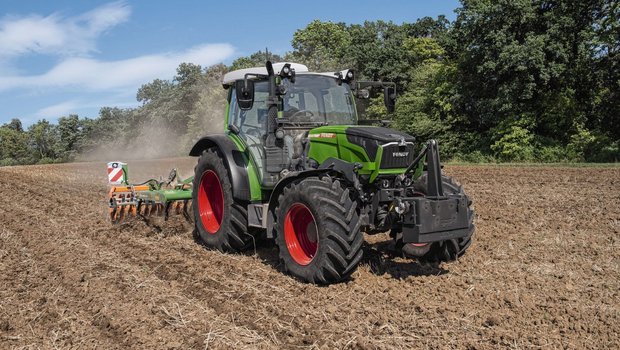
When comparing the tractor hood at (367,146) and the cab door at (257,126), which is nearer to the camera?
the tractor hood at (367,146)

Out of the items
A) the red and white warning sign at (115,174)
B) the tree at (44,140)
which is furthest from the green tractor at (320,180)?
the tree at (44,140)

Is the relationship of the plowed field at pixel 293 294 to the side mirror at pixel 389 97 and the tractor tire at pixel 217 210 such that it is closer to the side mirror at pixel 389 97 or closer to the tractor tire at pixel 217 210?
the tractor tire at pixel 217 210

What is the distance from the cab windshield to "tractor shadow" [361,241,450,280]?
1716 mm

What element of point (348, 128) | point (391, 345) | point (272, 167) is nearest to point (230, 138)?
point (272, 167)

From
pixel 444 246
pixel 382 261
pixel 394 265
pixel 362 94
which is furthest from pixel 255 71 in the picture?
pixel 444 246

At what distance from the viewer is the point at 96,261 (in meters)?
6.68

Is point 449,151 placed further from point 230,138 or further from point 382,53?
point 230,138

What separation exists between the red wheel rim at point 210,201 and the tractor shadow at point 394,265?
87.7 inches

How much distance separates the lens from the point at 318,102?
678 centimetres

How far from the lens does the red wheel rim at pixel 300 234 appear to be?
5859mm

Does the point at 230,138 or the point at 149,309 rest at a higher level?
the point at 230,138

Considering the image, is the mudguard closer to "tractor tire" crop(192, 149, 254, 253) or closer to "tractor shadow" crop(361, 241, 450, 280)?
"tractor tire" crop(192, 149, 254, 253)

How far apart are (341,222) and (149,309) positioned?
1.95 meters

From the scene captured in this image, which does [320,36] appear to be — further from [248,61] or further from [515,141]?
[515,141]
